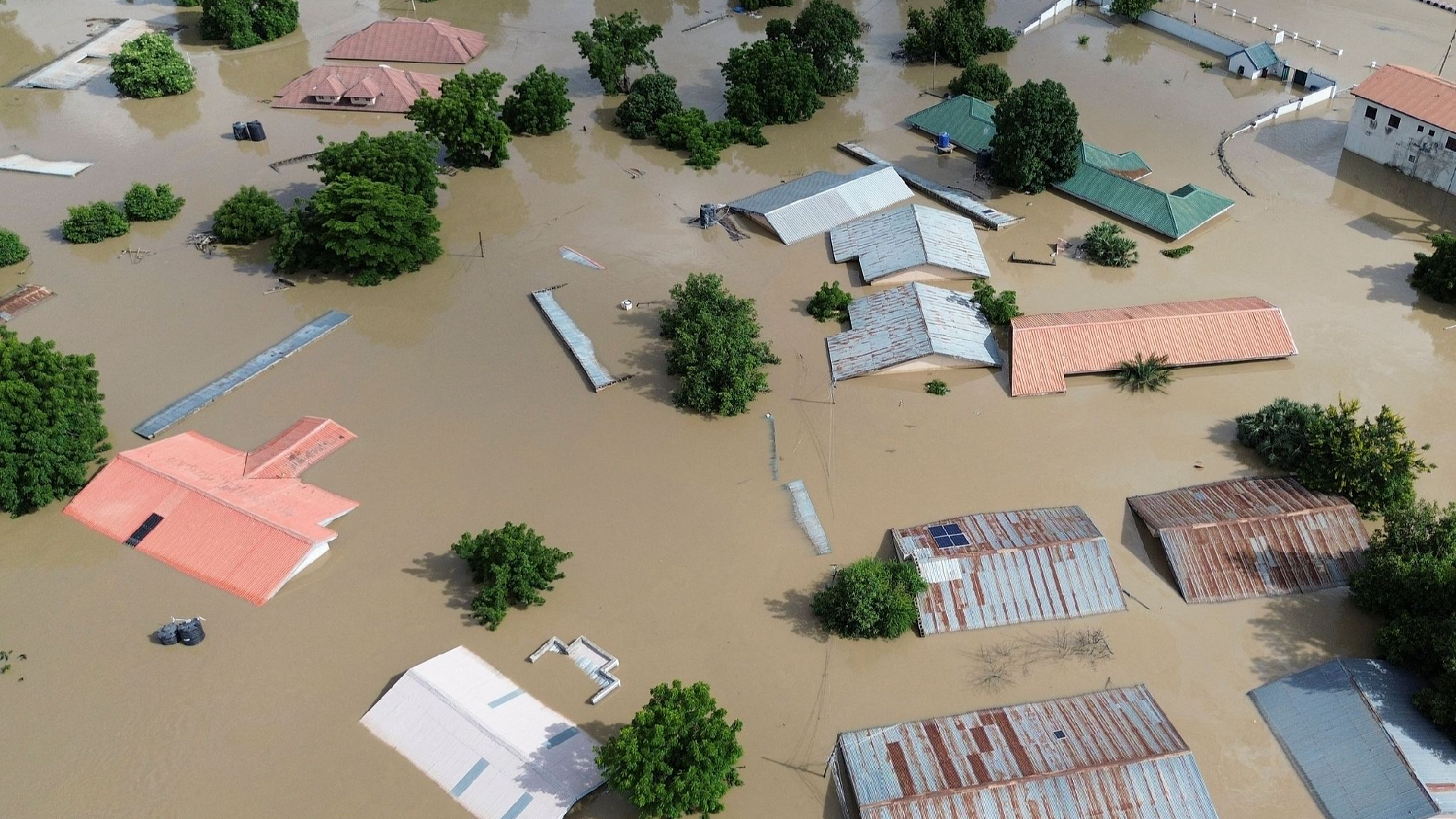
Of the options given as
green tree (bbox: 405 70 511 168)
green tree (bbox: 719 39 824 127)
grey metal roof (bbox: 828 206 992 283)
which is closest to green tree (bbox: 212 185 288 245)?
green tree (bbox: 405 70 511 168)

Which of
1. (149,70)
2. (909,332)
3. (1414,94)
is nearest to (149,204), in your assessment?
(149,70)

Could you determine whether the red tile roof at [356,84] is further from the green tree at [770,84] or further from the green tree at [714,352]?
the green tree at [714,352]

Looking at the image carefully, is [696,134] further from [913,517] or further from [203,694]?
[203,694]

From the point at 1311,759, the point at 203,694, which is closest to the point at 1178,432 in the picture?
the point at 1311,759

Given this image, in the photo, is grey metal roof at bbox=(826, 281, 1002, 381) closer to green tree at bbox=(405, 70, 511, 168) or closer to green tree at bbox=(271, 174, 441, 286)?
green tree at bbox=(271, 174, 441, 286)

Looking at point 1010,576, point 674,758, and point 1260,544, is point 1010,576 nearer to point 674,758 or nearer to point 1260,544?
point 1260,544

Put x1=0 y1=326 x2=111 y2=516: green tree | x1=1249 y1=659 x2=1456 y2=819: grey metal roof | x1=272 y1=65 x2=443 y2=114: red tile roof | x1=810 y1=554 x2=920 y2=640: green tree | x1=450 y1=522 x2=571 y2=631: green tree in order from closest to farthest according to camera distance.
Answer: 1. x1=1249 y1=659 x2=1456 y2=819: grey metal roof
2. x1=810 y1=554 x2=920 y2=640: green tree
3. x1=450 y1=522 x2=571 y2=631: green tree
4. x1=0 y1=326 x2=111 y2=516: green tree
5. x1=272 y1=65 x2=443 y2=114: red tile roof
